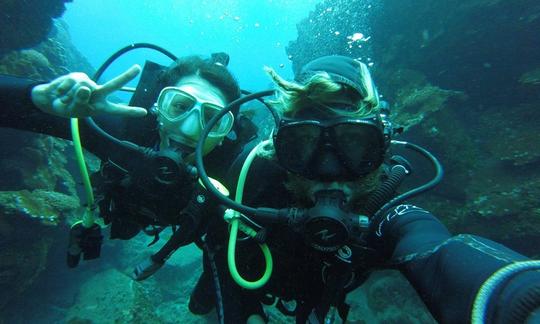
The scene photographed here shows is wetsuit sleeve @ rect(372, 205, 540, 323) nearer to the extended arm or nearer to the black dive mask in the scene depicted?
the black dive mask

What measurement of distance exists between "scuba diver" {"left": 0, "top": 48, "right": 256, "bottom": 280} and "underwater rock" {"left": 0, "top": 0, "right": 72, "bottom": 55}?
7.05 meters

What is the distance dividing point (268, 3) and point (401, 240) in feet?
207

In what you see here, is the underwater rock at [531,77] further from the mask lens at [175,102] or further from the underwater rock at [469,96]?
the mask lens at [175,102]

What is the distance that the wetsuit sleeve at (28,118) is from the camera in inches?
94.4

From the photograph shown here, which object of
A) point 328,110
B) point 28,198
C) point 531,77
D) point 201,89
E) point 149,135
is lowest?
point 28,198

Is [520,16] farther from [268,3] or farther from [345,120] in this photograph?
[268,3]

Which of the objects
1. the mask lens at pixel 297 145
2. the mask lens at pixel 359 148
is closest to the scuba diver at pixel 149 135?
the mask lens at pixel 297 145

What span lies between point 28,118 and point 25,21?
26.0 feet

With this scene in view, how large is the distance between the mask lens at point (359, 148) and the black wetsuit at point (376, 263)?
395 mm

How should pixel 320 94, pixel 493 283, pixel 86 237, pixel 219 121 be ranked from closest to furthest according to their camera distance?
pixel 493 283, pixel 320 94, pixel 86 237, pixel 219 121

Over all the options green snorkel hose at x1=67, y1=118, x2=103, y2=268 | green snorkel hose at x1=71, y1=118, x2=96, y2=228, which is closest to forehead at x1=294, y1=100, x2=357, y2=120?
green snorkel hose at x1=71, y1=118, x2=96, y2=228

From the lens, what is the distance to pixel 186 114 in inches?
116

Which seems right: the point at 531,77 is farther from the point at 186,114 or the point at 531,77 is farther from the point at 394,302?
the point at 186,114

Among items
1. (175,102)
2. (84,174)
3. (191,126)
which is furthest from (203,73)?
(84,174)
